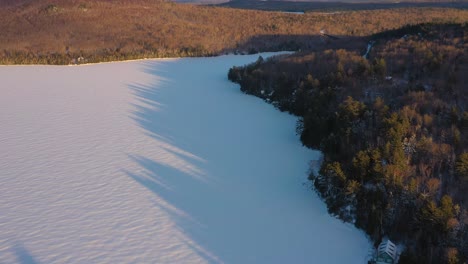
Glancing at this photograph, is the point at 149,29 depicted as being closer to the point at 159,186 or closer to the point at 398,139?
the point at 159,186

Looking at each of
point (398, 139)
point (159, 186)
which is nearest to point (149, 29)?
point (159, 186)

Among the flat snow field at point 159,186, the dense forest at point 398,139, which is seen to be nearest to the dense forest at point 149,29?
the dense forest at point 398,139

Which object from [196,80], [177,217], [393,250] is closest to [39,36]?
[196,80]

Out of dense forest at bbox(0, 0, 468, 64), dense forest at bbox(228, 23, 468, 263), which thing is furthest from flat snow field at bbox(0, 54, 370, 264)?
dense forest at bbox(0, 0, 468, 64)

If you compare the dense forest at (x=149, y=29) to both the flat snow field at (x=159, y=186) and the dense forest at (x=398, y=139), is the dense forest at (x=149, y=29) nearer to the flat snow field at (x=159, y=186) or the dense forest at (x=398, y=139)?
the dense forest at (x=398, y=139)

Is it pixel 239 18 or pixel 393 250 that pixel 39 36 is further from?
pixel 393 250
